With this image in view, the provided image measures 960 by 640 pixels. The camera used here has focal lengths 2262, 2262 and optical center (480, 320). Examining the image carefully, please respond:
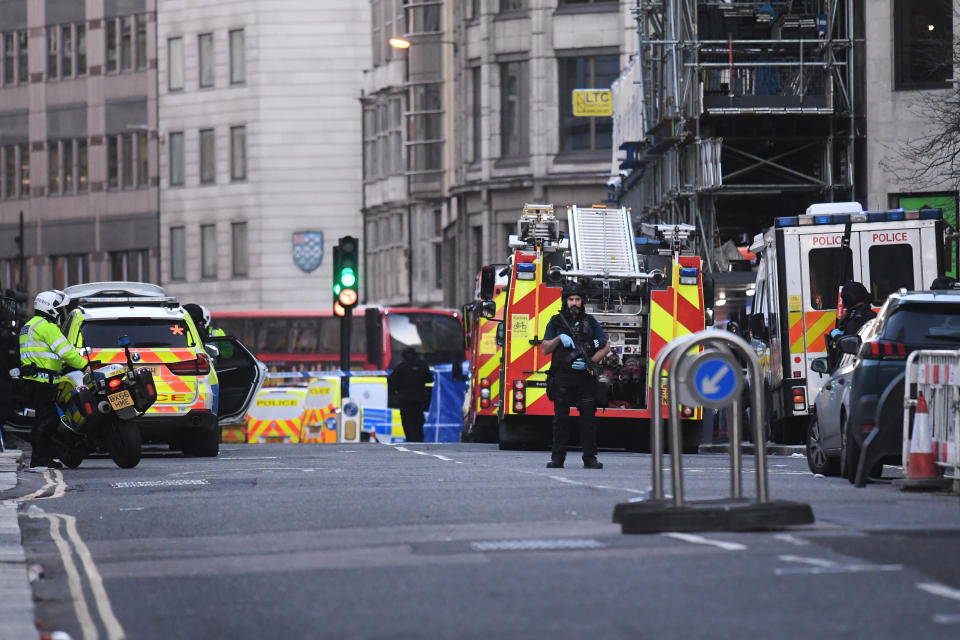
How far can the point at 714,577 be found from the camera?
9.52 m

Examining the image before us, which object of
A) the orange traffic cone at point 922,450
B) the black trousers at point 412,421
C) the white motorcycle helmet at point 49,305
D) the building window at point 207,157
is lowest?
the black trousers at point 412,421

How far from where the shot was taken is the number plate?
2116cm

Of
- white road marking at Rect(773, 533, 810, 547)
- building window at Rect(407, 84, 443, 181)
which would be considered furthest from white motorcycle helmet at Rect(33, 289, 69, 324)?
building window at Rect(407, 84, 443, 181)

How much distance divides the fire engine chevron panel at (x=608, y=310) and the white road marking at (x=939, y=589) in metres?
16.5

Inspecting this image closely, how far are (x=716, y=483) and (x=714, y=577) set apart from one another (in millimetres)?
7236

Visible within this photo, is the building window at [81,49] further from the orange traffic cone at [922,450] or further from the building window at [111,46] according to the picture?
the orange traffic cone at [922,450]

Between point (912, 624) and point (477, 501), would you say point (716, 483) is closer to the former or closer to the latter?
point (477, 501)

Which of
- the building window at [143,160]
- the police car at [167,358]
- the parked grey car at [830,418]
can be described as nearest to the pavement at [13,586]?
the parked grey car at [830,418]

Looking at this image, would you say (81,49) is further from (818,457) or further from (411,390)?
(818,457)

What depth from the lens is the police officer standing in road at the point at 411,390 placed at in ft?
116

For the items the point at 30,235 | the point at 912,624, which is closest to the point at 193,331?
the point at 912,624

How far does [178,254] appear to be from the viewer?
275ft

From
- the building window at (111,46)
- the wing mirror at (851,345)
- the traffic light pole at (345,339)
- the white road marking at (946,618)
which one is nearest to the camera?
the white road marking at (946,618)

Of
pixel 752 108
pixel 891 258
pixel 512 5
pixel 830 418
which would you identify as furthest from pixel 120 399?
pixel 512 5
